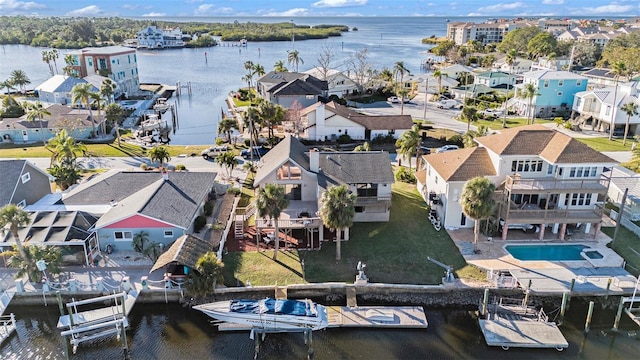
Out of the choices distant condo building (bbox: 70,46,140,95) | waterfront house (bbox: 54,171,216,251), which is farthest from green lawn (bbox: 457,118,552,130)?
distant condo building (bbox: 70,46,140,95)

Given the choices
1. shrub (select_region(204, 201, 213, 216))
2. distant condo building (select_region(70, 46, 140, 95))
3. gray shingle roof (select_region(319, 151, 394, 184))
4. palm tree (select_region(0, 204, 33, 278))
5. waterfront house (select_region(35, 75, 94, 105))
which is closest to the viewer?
palm tree (select_region(0, 204, 33, 278))

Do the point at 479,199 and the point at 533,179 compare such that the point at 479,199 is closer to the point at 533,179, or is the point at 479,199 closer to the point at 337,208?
the point at 533,179

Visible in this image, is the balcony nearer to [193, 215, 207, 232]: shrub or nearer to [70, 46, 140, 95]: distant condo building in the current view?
[193, 215, 207, 232]: shrub

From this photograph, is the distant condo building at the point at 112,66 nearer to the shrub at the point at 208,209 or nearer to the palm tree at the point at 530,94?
the shrub at the point at 208,209

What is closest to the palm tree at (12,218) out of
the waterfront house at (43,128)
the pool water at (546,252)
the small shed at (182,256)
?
the small shed at (182,256)

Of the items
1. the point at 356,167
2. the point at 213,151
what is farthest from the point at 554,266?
the point at 213,151

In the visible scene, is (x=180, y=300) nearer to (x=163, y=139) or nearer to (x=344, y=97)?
(x=163, y=139)
